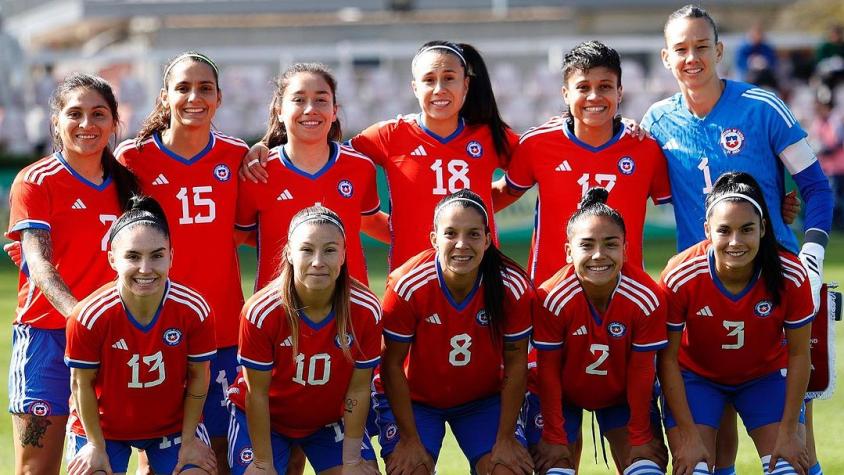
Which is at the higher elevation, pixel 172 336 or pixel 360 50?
pixel 360 50

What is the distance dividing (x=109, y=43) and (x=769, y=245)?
2520 centimetres

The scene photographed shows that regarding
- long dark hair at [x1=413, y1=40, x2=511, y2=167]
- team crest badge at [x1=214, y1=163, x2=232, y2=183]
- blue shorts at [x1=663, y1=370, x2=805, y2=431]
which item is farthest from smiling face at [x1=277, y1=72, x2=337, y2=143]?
blue shorts at [x1=663, y1=370, x2=805, y2=431]

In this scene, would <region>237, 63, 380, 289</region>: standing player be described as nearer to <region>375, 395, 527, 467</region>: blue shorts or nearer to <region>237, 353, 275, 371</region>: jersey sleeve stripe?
<region>237, 353, 275, 371</region>: jersey sleeve stripe

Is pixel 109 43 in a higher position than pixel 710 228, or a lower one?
higher

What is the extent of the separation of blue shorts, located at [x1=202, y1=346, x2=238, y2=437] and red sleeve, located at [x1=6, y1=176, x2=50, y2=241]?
0.95 m

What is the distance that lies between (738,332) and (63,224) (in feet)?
9.44

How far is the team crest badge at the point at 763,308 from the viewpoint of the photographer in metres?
5.43

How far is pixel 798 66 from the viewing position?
19062 millimetres

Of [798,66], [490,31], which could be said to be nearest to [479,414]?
[798,66]

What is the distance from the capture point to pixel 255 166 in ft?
18.9

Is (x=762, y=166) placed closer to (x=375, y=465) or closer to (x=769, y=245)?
(x=769, y=245)

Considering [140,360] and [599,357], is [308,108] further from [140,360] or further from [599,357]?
[599,357]

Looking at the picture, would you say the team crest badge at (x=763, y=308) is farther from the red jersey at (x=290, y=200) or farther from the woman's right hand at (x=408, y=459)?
the red jersey at (x=290, y=200)

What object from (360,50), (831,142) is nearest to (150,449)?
(360,50)
